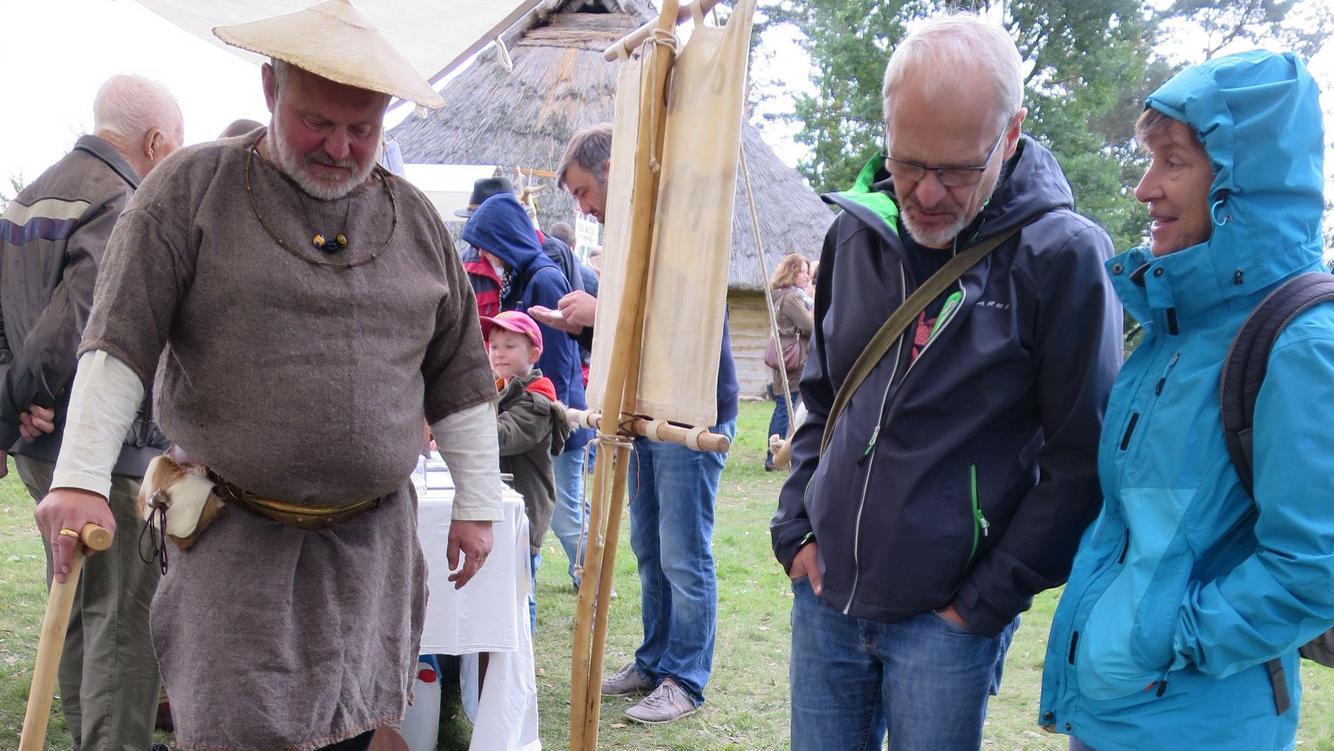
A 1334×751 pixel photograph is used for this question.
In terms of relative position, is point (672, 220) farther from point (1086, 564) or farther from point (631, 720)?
point (631, 720)

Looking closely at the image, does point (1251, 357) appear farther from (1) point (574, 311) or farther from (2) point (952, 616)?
(1) point (574, 311)

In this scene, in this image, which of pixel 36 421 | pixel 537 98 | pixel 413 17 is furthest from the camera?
pixel 537 98

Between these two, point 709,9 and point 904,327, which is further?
point 709,9

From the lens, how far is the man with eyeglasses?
1786 mm

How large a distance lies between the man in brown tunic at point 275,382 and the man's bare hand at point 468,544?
26 centimetres

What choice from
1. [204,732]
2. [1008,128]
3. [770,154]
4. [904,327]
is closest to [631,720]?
[204,732]

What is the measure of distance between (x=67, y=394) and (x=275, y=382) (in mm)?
1525

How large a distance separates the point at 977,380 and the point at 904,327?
0.16 metres

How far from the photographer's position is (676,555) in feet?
12.8

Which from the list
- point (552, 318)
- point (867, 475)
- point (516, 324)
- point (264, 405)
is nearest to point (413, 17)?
point (516, 324)

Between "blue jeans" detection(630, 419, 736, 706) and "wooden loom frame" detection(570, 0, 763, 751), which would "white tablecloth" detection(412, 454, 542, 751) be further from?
"wooden loom frame" detection(570, 0, 763, 751)

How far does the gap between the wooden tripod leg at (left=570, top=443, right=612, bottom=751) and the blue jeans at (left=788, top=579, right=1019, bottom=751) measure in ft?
1.61

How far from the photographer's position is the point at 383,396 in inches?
85.0

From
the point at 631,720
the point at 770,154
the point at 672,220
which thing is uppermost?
the point at 770,154
